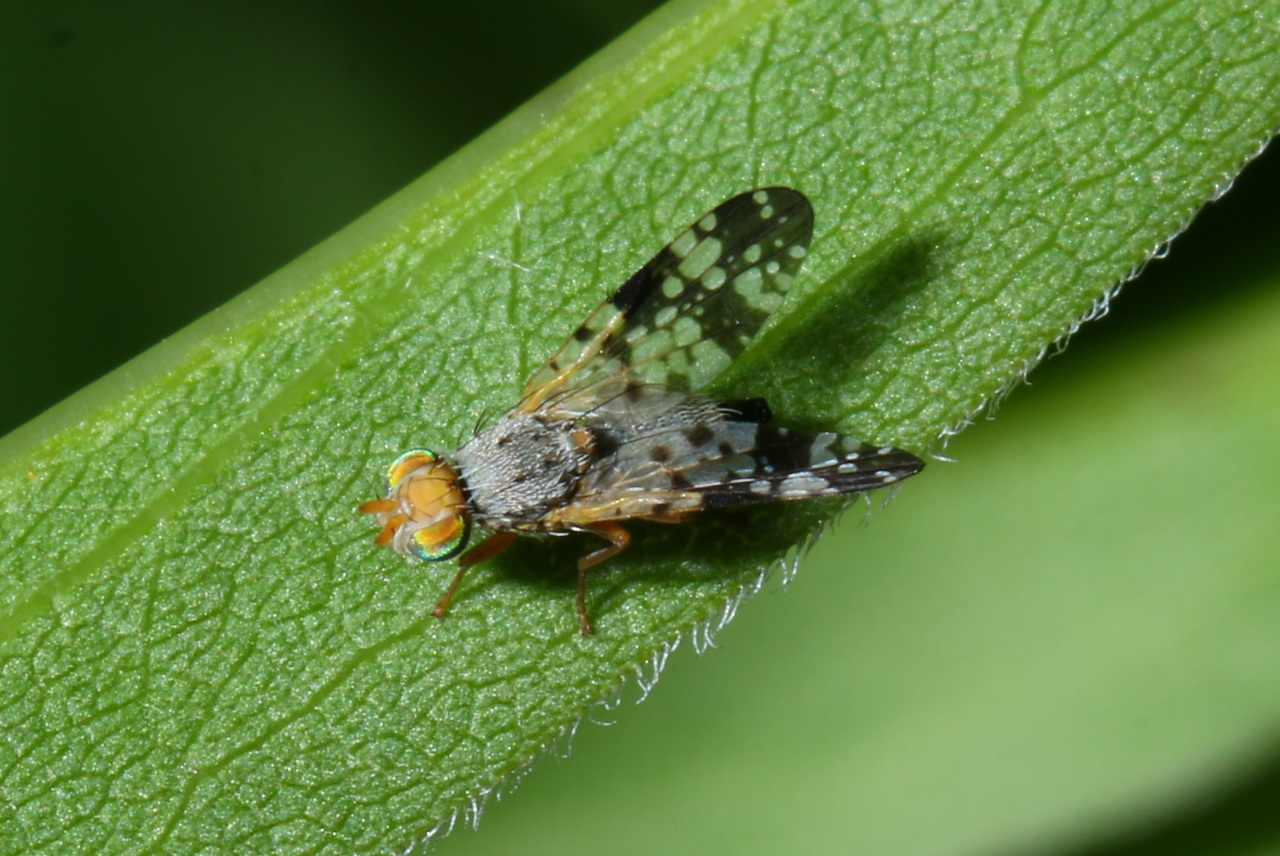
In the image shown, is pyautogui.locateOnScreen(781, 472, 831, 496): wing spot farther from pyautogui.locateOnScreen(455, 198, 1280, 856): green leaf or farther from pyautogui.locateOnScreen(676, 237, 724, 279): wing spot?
pyautogui.locateOnScreen(455, 198, 1280, 856): green leaf

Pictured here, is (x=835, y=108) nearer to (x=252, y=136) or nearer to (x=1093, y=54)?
(x=1093, y=54)

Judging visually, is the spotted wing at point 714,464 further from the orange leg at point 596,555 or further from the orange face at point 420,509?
the orange face at point 420,509

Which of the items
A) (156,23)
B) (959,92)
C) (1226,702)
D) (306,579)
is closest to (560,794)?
(306,579)

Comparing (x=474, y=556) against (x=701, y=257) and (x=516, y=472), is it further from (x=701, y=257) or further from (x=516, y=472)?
(x=701, y=257)

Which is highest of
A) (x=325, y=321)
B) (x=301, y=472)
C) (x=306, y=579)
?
(x=325, y=321)

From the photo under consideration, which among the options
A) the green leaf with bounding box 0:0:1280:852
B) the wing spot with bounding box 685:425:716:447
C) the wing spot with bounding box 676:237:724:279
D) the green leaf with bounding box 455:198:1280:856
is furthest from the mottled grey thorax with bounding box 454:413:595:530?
the green leaf with bounding box 455:198:1280:856

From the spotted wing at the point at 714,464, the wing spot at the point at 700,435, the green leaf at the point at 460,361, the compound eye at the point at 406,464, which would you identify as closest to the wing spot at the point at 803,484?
the spotted wing at the point at 714,464

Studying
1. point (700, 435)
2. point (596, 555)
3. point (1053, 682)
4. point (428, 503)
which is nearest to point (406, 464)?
point (428, 503)
